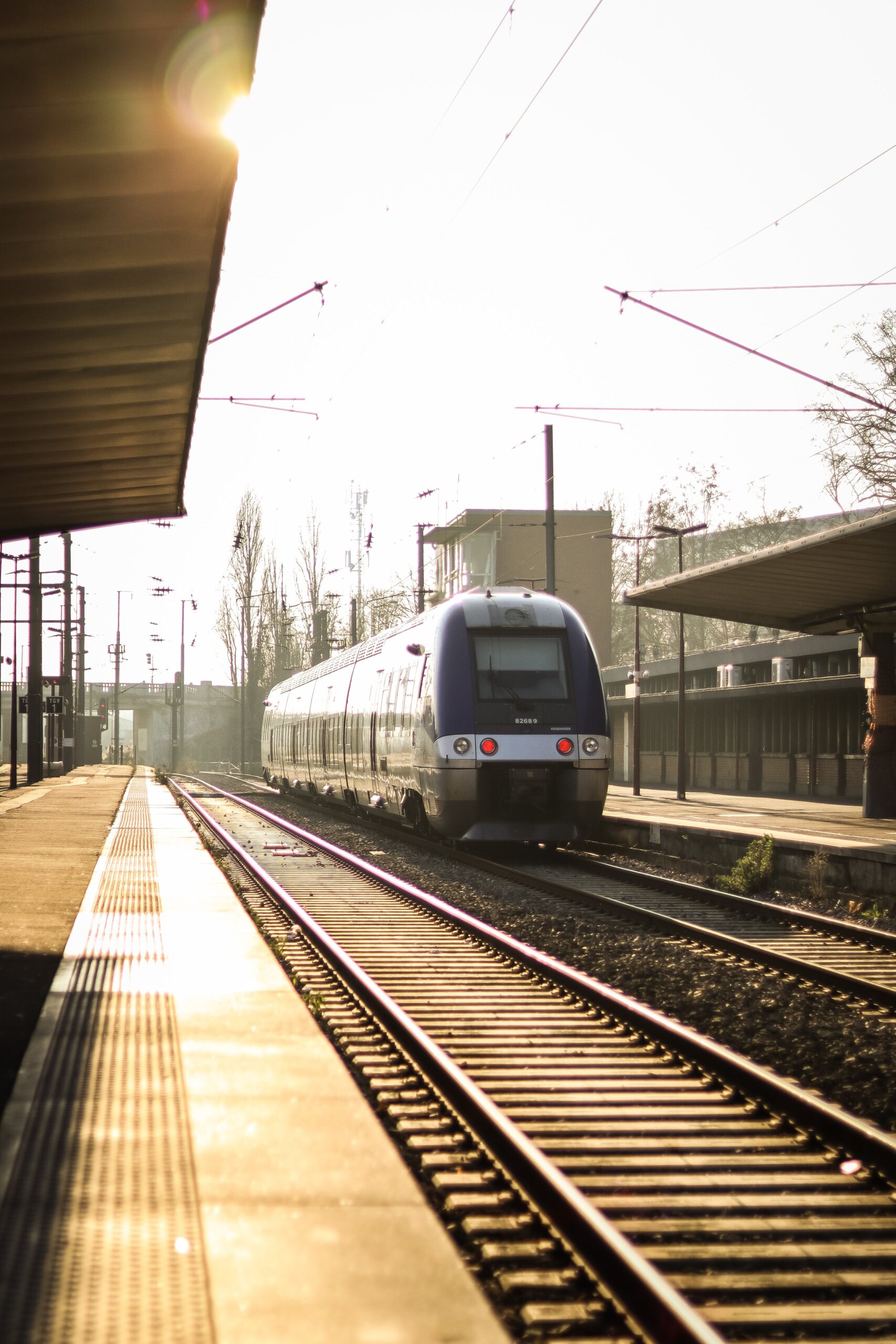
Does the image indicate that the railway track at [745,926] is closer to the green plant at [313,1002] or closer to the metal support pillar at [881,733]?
the green plant at [313,1002]

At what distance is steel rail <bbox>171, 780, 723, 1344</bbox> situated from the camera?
3.72 meters

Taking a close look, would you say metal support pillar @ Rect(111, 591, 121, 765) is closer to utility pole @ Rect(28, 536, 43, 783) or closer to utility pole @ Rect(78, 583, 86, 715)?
utility pole @ Rect(78, 583, 86, 715)

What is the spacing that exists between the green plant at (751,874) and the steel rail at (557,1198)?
7.02m

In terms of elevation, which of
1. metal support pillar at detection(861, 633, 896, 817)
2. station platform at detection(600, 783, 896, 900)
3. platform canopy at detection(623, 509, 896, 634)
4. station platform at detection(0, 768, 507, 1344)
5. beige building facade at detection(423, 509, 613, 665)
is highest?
beige building facade at detection(423, 509, 613, 665)

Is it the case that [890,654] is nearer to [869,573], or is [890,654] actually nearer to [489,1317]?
[869,573]

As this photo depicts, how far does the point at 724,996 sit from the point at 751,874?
22.6 ft

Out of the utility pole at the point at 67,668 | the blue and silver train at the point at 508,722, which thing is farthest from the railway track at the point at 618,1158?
the utility pole at the point at 67,668

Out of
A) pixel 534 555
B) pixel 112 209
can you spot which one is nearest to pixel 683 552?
pixel 534 555

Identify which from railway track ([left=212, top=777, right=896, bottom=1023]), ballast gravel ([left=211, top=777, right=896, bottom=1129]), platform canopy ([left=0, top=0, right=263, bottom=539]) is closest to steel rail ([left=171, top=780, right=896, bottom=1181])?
ballast gravel ([left=211, top=777, right=896, bottom=1129])

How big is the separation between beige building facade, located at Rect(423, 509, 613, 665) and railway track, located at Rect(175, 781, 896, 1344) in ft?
191

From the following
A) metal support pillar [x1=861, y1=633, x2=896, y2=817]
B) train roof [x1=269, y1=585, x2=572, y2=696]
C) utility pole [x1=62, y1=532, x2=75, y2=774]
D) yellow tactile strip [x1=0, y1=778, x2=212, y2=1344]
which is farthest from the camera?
utility pole [x1=62, y1=532, x2=75, y2=774]

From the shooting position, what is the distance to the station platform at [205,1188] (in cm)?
355

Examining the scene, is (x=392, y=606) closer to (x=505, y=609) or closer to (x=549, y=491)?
(x=549, y=491)

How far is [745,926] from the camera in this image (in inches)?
475
